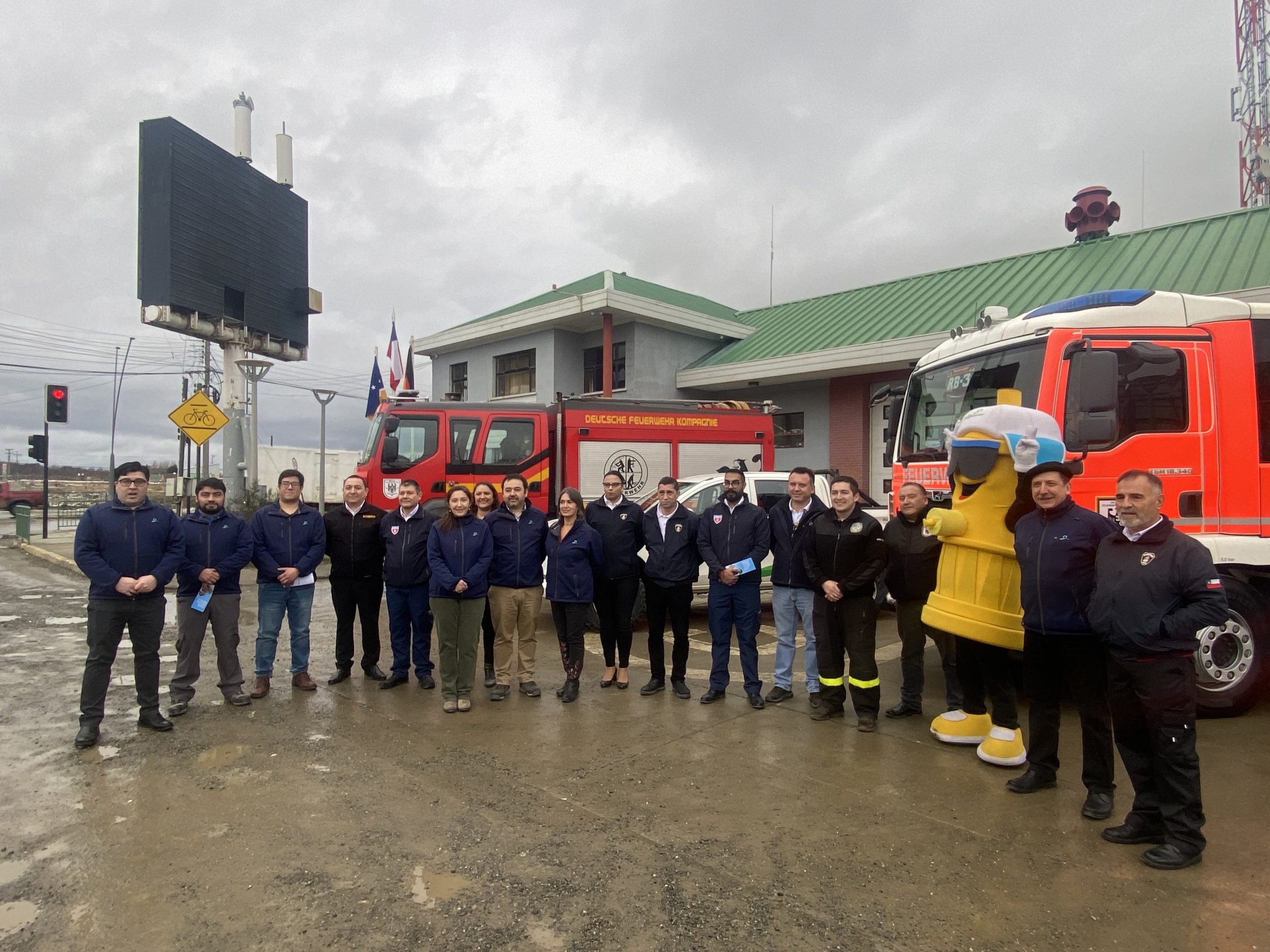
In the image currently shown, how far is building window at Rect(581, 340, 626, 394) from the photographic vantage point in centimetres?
2004

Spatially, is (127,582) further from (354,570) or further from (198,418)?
(198,418)

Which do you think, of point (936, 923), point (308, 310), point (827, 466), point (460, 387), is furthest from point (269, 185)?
point (936, 923)

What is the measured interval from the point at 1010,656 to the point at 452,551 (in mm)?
4047

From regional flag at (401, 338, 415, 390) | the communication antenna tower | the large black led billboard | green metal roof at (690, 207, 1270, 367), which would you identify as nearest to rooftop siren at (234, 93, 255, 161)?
the large black led billboard

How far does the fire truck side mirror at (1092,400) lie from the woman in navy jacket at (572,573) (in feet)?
12.1

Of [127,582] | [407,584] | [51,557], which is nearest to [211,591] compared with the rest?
[127,582]

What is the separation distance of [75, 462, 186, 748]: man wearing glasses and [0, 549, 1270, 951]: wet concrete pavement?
0.31 metres

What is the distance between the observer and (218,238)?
824 inches

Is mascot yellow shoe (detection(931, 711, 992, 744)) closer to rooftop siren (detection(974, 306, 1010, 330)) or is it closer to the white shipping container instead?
rooftop siren (detection(974, 306, 1010, 330))

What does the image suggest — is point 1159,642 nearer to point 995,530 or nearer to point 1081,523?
point 1081,523

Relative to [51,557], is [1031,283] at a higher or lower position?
higher

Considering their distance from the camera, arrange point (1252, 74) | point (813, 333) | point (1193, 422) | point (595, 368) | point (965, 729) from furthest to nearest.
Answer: point (1252, 74) → point (595, 368) → point (813, 333) → point (1193, 422) → point (965, 729)

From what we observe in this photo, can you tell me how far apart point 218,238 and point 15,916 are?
2151 cm

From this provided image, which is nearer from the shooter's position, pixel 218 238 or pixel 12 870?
pixel 12 870
